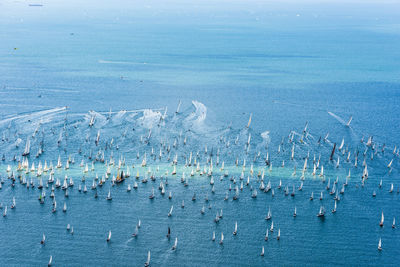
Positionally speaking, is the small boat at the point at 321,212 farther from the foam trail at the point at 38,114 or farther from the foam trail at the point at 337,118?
the foam trail at the point at 38,114

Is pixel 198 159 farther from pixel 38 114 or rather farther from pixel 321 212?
pixel 38 114

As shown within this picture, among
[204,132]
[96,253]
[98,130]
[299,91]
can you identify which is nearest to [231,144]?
[204,132]

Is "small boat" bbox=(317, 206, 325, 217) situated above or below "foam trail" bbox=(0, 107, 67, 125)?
below

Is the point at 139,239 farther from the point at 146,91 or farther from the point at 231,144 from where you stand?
the point at 146,91

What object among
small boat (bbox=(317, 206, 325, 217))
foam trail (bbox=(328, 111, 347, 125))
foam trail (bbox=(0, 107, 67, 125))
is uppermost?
foam trail (bbox=(328, 111, 347, 125))

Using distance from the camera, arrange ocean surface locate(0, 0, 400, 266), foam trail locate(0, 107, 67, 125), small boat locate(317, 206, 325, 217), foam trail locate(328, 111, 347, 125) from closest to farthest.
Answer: ocean surface locate(0, 0, 400, 266) < small boat locate(317, 206, 325, 217) < foam trail locate(0, 107, 67, 125) < foam trail locate(328, 111, 347, 125)

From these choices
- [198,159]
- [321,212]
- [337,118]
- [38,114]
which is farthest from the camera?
[337,118]

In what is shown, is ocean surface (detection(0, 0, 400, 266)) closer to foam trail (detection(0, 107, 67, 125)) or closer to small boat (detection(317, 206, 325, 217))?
foam trail (detection(0, 107, 67, 125))

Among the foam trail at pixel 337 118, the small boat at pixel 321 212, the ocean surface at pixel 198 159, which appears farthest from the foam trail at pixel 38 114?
the small boat at pixel 321 212

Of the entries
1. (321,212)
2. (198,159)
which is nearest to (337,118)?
(198,159)

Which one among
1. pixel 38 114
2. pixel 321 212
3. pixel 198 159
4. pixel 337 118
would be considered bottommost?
pixel 321 212

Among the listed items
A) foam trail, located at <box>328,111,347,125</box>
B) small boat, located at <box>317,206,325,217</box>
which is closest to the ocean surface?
foam trail, located at <box>328,111,347,125</box>
